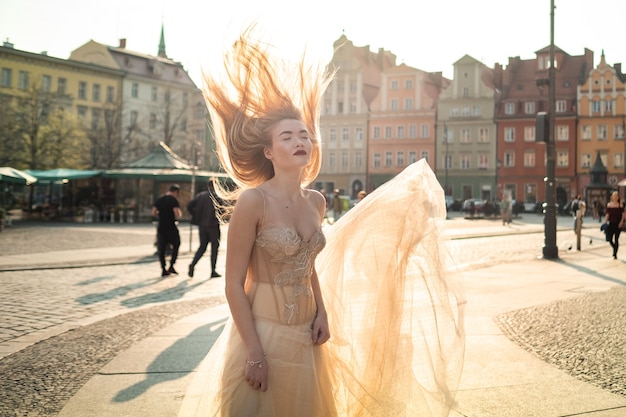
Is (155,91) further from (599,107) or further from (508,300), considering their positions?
(508,300)

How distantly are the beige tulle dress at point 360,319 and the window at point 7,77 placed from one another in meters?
70.0

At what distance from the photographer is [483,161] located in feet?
233

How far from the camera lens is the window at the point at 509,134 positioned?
6975 cm

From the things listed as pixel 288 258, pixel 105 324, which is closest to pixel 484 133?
pixel 105 324

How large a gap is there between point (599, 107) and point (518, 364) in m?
70.3

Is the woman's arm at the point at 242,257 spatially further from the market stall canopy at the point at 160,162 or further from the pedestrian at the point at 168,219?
the market stall canopy at the point at 160,162

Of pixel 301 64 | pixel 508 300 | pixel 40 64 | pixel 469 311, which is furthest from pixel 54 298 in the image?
pixel 40 64

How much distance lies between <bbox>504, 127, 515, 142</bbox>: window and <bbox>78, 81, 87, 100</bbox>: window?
47103mm

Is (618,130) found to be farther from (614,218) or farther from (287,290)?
(287,290)

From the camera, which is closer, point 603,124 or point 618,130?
Result: point 618,130

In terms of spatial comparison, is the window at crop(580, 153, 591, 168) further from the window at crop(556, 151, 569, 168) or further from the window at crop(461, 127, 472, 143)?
the window at crop(461, 127, 472, 143)

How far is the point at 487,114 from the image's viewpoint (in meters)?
70.0

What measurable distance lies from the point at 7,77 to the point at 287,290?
71.2 meters

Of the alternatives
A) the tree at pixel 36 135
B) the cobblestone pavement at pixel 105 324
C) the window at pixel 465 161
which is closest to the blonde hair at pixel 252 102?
the cobblestone pavement at pixel 105 324
